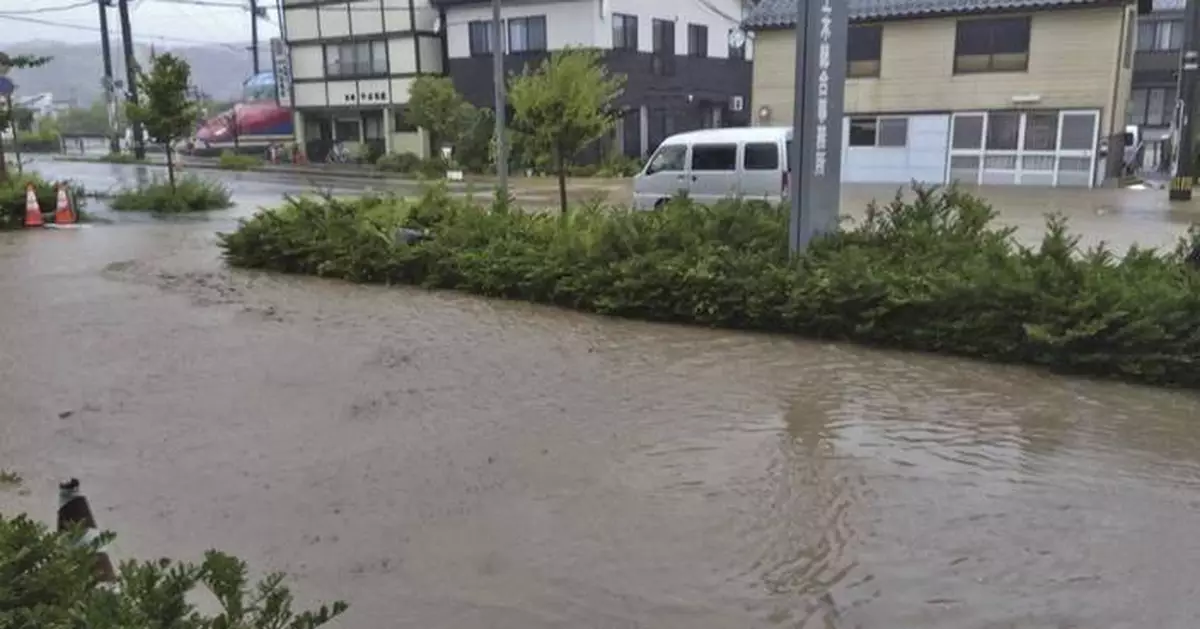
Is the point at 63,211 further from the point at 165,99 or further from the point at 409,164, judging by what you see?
the point at 409,164

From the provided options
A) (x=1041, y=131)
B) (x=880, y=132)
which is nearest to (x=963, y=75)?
(x=1041, y=131)

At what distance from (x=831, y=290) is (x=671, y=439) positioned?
2.87 metres

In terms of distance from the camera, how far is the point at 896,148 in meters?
27.0

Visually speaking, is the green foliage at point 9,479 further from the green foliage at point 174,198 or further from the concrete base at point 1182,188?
the concrete base at point 1182,188

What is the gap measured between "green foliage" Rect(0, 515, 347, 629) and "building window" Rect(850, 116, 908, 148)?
87.4ft

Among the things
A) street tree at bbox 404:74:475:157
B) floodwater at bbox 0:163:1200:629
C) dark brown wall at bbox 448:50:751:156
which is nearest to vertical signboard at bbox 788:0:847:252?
floodwater at bbox 0:163:1200:629

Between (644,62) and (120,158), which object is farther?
(120,158)

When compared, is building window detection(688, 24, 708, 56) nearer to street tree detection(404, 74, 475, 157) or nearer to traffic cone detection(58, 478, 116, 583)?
street tree detection(404, 74, 475, 157)

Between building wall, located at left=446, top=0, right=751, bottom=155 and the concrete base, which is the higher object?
building wall, located at left=446, top=0, right=751, bottom=155

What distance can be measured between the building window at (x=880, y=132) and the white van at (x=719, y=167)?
12044 millimetres

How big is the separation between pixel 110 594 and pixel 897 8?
26.9 m

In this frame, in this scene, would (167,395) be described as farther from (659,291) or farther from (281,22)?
(281,22)

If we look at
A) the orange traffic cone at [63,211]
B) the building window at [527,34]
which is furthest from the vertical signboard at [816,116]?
the building window at [527,34]

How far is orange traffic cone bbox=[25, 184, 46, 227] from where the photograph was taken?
17016 millimetres
